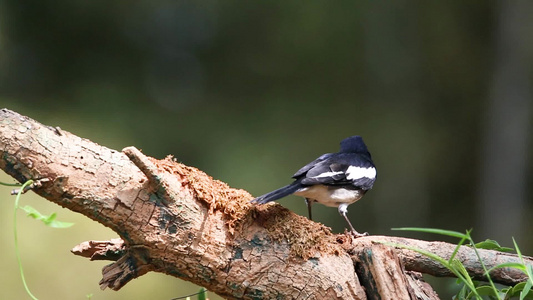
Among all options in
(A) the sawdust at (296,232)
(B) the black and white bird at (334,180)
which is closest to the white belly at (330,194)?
(B) the black and white bird at (334,180)

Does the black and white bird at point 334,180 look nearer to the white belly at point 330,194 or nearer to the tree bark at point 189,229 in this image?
the white belly at point 330,194

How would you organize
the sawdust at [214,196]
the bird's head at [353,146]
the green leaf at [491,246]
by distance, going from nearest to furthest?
the sawdust at [214,196], the green leaf at [491,246], the bird's head at [353,146]

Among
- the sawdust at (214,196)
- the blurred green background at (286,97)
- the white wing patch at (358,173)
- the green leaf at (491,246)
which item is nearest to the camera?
the sawdust at (214,196)

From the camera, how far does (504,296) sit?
168 centimetres

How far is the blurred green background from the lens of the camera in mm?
3426

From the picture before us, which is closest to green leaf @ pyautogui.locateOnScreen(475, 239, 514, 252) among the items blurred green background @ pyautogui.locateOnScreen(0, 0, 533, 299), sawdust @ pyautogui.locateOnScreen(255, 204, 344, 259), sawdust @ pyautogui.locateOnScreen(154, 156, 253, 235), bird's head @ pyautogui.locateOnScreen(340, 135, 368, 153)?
sawdust @ pyautogui.locateOnScreen(255, 204, 344, 259)

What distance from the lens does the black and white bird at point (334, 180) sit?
188 centimetres

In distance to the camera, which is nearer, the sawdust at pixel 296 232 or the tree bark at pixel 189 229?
the tree bark at pixel 189 229

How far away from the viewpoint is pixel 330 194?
6.68 ft

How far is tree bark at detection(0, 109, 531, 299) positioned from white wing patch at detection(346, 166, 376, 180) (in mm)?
516

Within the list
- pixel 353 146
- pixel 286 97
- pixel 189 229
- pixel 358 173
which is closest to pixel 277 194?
pixel 189 229

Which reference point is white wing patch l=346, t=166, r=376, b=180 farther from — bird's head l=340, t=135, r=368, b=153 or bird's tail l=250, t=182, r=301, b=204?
bird's tail l=250, t=182, r=301, b=204

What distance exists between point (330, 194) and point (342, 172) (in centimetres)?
9

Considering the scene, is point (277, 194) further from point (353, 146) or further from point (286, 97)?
point (286, 97)
